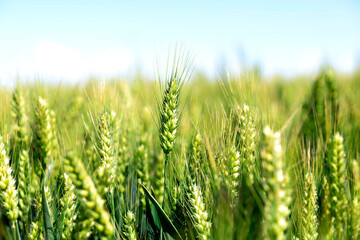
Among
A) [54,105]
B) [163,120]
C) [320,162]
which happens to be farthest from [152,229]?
[54,105]

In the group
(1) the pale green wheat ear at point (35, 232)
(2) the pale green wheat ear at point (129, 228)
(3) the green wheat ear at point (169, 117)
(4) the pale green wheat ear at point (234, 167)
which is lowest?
(1) the pale green wheat ear at point (35, 232)

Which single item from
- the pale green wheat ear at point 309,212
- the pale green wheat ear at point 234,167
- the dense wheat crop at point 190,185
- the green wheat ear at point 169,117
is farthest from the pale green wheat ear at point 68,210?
the pale green wheat ear at point 309,212

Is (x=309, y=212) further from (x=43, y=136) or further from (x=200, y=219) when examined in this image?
(x=43, y=136)

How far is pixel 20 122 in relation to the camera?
188 centimetres

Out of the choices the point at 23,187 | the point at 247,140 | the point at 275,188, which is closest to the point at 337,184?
the point at 247,140

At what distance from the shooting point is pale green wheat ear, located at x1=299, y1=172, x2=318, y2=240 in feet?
3.98

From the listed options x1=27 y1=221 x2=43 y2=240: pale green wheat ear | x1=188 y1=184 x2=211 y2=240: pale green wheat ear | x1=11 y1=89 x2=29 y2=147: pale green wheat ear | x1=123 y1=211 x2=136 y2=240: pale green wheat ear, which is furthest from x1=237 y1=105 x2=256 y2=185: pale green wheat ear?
x1=11 y1=89 x2=29 y2=147: pale green wheat ear

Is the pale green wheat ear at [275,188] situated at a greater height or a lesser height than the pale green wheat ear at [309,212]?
greater

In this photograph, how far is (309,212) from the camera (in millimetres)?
1230

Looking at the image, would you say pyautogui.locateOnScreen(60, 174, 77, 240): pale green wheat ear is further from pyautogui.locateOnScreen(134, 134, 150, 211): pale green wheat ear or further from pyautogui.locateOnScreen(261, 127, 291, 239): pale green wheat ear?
pyautogui.locateOnScreen(261, 127, 291, 239): pale green wheat ear

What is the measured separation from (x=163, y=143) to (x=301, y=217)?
75 centimetres

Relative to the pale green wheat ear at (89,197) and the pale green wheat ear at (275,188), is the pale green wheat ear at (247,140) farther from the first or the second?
the pale green wheat ear at (89,197)

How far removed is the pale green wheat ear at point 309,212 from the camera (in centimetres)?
121

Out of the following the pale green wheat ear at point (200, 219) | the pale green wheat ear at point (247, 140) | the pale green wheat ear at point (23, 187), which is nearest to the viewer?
the pale green wheat ear at point (200, 219)
